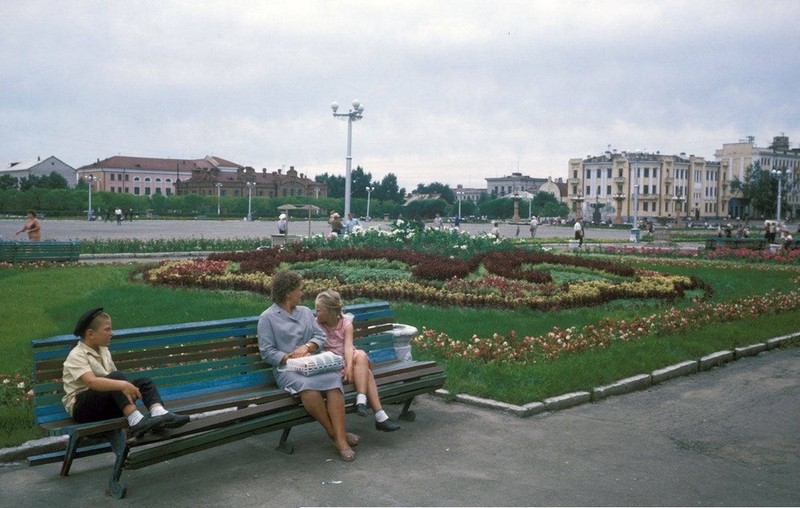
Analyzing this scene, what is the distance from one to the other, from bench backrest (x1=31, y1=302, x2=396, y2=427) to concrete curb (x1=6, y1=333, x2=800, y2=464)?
77cm

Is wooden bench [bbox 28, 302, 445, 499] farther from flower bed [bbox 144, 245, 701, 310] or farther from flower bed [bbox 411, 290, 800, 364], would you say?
flower bed [bbox 144, 245, 701, 310]

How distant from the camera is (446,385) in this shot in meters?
7.50

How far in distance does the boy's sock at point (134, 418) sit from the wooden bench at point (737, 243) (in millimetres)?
27631

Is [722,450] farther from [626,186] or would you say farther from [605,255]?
[626,186]

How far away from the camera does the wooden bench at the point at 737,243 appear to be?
29578 millimetres

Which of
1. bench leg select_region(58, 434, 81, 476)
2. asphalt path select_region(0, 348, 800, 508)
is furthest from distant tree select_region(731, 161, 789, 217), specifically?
bench leg select_region(58, 434, 81, 476)

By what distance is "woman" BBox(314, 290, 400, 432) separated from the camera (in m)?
6.01

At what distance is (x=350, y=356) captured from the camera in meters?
6.23

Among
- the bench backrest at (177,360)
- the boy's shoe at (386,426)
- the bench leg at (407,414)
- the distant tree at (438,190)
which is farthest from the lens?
the distant tree at (438,190)

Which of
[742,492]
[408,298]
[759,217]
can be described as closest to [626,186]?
[759,217]

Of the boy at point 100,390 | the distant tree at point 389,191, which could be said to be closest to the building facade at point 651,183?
the distant tree at point 389,191

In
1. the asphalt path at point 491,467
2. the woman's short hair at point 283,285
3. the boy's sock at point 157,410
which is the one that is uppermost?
the woman's short hair at point 283,285

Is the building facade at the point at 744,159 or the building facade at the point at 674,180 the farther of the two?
the building facade at the point at 744,159

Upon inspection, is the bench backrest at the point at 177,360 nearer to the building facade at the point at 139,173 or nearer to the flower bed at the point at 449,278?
the flower bed at the point at 449,278
